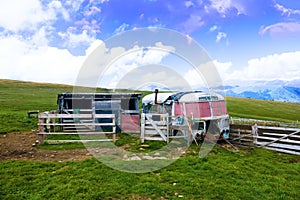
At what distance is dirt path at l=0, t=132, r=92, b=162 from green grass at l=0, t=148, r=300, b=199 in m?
0.92

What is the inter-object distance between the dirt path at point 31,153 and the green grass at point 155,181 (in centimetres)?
92

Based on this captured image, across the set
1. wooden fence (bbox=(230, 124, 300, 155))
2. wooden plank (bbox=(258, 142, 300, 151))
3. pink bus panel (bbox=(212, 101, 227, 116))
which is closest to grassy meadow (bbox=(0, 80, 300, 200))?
wooden plank (bbox=(258, 142, 300, 151))

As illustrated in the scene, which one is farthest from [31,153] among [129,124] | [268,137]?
[268,137]

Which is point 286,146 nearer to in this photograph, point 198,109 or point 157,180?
point 198,109

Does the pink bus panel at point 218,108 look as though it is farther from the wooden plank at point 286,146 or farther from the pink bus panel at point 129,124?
the pink bus panel at point 129,124

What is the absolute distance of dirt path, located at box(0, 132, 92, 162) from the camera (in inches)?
397

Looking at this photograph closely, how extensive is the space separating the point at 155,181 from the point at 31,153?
6.80 metres

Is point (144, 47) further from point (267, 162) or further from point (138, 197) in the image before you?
point (138, 197)

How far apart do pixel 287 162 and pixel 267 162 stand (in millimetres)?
1387

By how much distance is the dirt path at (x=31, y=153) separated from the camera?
10094mm

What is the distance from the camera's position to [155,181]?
756 centimetres

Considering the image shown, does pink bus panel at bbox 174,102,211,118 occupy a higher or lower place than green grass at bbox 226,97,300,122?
higher

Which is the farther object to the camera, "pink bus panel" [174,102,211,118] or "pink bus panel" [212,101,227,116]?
"pink bus panel" [212,101,227,116]

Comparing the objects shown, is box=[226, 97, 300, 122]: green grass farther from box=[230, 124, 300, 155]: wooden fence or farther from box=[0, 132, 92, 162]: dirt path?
box=[0, 132, 92, 162]: dirt path
